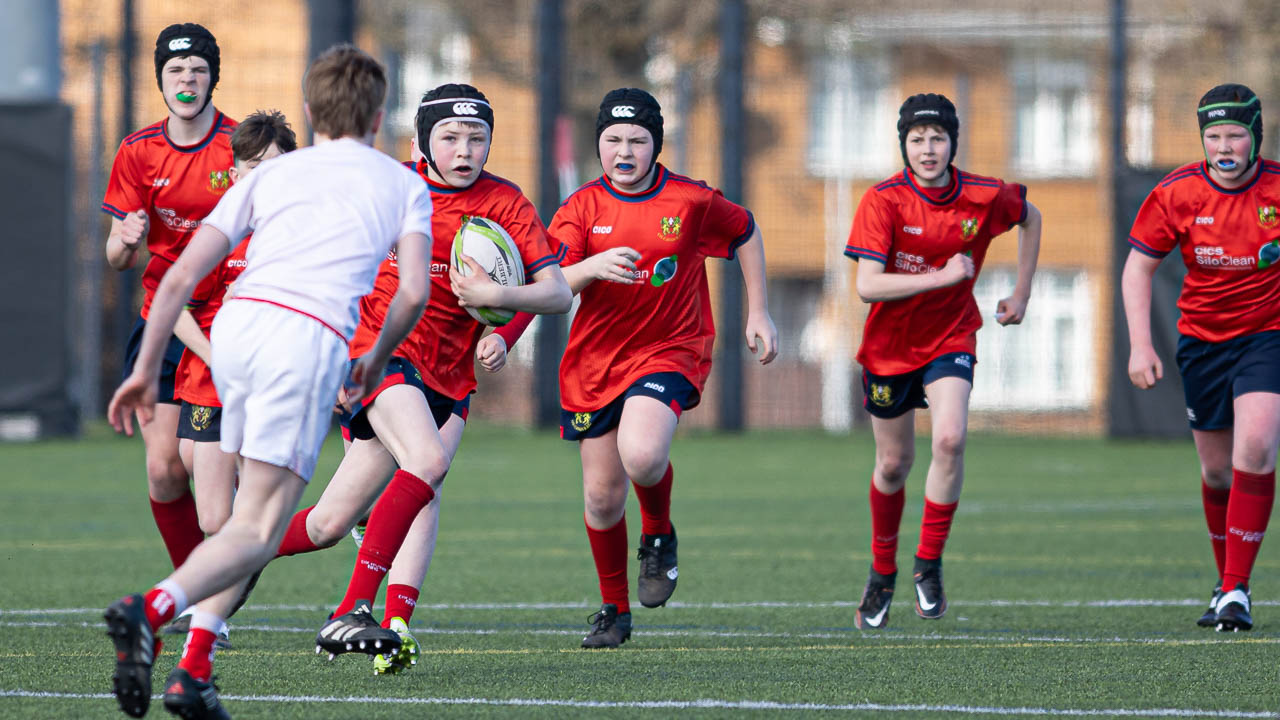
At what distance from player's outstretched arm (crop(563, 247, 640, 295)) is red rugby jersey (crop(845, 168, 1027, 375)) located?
147cm

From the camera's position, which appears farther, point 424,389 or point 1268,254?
point 1268,254

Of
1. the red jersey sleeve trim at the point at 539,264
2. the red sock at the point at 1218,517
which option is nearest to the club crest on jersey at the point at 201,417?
the red jersey sleeve trim at the point at 539,264

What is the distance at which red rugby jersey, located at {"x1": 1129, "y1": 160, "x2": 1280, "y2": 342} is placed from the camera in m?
7.15

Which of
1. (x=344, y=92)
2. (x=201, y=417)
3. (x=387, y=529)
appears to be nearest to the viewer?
(x=344, y=92)

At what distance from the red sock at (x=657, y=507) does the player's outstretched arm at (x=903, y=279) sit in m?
1.10

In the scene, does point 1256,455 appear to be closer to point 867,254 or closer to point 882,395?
point 882,395

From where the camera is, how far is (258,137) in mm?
6332

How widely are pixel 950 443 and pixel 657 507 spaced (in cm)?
132

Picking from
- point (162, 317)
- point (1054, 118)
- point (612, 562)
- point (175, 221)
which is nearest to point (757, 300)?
point (612, 562)

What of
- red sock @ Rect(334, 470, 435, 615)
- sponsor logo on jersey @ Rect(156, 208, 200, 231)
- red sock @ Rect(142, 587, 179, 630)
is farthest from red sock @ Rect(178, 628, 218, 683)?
sponsor logo on jersey @ Rect(156, 208, 200, 231)

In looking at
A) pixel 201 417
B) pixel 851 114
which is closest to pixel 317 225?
pixel 201 417

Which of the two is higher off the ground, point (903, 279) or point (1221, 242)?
point (1221, 242)

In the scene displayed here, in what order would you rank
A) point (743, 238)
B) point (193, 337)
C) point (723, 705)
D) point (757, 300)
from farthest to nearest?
point (743, 238) → point (757, 300) → point (193, 337) → point (723, 705)

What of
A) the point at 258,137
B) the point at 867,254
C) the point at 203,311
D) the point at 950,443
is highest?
the point at 258,137
